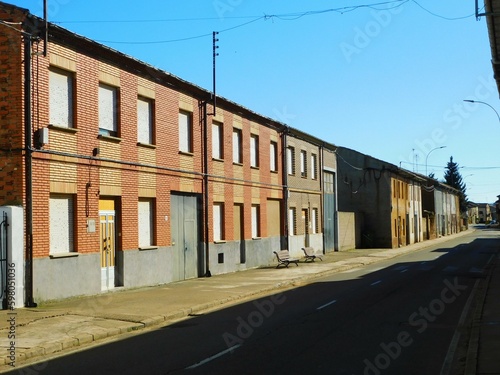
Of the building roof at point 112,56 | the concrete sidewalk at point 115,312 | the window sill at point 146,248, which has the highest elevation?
the building roof at point 112,56

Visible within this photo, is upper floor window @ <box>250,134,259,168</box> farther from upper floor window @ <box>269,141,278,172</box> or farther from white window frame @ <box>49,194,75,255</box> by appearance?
white window frame @ <box>49,194,75,255</box>

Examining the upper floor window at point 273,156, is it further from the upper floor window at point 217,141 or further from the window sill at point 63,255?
the window sill at point 63,255

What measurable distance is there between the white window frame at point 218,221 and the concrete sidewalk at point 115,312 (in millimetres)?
2764

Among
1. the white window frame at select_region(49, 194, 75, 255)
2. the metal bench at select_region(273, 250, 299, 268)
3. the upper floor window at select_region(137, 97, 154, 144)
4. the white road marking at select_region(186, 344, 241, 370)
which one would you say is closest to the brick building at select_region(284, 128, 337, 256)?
the metal bench at select_region(273, 250, 299, 268)

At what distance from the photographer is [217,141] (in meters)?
25.2

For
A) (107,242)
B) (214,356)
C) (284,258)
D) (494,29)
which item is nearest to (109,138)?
(107,242)

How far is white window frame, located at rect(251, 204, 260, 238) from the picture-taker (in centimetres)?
2891

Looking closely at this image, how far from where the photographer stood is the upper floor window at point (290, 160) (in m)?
33.0

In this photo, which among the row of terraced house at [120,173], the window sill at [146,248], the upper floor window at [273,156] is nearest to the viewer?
the row of terraced house at [120,173]

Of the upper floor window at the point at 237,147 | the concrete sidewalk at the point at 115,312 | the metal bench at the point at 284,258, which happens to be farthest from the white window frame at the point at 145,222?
the metal bench at the point at 284,258

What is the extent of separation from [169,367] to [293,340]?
2655 mm

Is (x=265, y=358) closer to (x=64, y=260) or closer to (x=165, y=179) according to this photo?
(x=64, y=260)

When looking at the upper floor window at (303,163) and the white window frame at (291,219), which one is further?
the upper floor window at (303,163)

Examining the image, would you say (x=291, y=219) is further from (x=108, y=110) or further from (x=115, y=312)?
(x=115, y=312)
